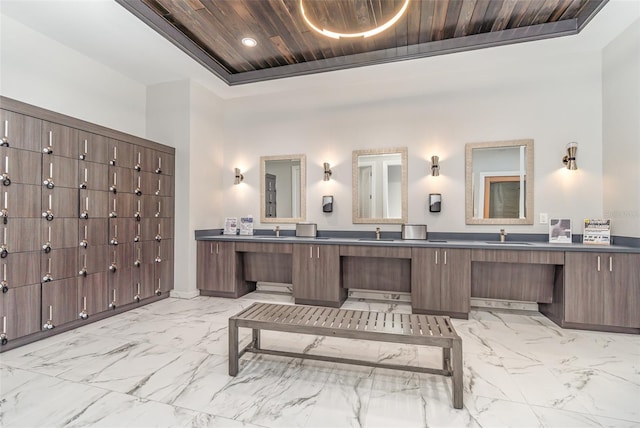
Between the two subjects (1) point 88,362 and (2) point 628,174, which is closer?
(1) point 88,362

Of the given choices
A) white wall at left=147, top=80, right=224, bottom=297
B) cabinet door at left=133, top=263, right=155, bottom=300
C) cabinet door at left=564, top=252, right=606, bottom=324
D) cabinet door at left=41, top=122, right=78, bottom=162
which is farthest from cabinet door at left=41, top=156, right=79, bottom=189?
cabinet door at left=564, top=252, right=606, bottom=324

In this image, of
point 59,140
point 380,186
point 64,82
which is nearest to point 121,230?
point 59,140

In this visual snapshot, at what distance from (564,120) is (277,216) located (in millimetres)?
3950

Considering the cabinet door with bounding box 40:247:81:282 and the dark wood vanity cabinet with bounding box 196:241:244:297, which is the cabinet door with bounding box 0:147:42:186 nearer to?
the cabinet door with bounding box 40:247:81:282

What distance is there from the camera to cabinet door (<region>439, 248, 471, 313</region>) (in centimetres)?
345

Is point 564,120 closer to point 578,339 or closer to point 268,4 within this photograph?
point 578,339

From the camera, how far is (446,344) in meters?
1.91

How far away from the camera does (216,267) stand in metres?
4.38

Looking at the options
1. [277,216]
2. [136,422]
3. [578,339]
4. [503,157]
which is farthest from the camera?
[277,216]

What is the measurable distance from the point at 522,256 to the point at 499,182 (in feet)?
3.55

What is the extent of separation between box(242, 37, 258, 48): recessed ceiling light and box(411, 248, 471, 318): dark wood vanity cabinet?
10.1 feet

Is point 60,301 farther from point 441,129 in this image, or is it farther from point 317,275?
point 441,129

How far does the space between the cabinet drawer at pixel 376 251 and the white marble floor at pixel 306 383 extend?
3.44 feet

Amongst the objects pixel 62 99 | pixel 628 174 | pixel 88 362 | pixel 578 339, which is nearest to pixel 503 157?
pixel 628 174
